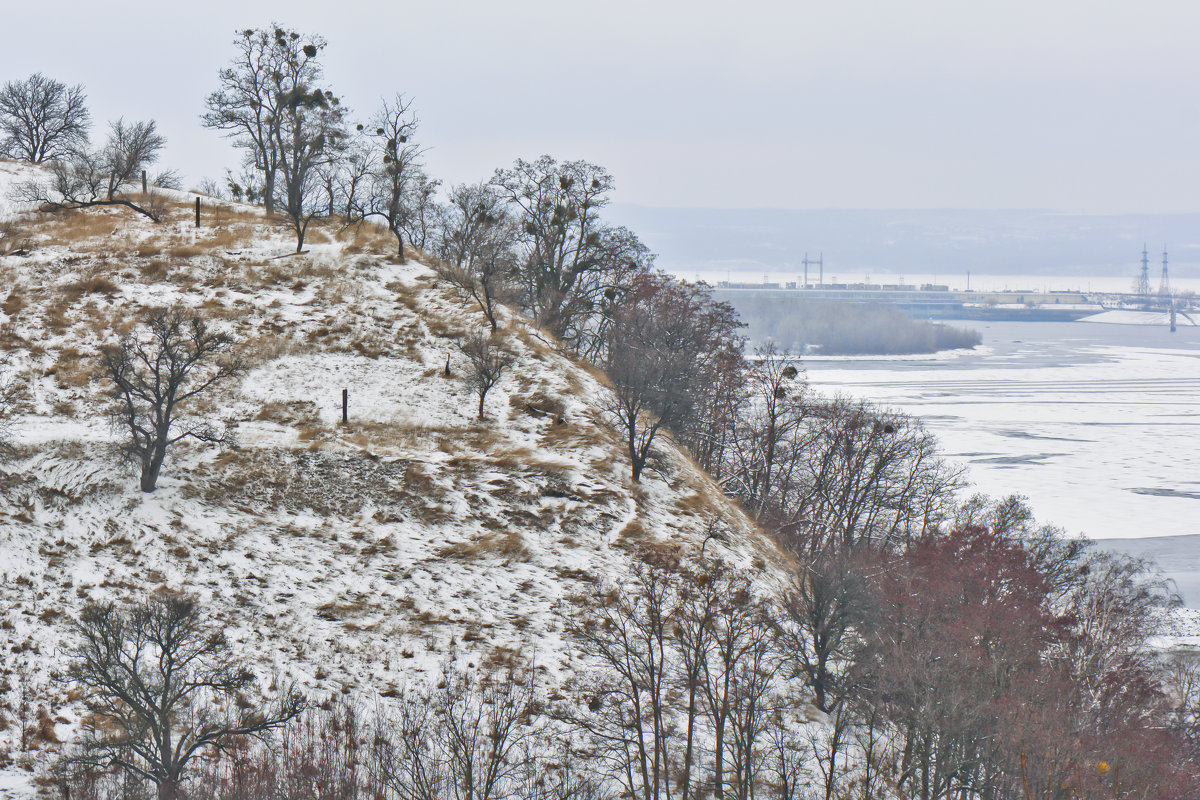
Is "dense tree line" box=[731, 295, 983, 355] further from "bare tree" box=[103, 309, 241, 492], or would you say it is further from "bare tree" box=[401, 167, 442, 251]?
"bare tree" box=[103, 309, 241, 492]

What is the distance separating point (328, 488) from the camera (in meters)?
28.1

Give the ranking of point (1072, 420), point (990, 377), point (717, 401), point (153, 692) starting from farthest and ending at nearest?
point (990, 377), point (1072, 420), point (717, 401), point (153, 692)

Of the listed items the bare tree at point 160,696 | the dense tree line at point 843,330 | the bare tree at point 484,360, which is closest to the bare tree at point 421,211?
the bare tree at point 484,360

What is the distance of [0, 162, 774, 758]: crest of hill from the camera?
22.8 meters

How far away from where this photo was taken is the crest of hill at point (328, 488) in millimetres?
22781

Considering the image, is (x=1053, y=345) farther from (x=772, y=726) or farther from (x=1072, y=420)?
(x=772, y=726)

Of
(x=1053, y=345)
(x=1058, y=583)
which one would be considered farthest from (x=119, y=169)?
(x=1053, y=345)

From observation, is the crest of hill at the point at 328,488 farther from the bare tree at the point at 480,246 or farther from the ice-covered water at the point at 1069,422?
the ice-covered water at the point at 1069,422

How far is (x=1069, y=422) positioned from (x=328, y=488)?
7785 cm

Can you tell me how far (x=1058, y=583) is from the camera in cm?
3494

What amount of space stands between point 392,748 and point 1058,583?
2684 cm

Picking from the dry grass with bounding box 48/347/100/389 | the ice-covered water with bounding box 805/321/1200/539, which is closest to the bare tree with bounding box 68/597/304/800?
the dry grass with bounding box 48/347/100/389

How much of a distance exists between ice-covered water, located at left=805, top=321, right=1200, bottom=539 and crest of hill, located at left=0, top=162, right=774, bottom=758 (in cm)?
3529

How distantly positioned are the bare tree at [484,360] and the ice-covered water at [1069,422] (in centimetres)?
3534
